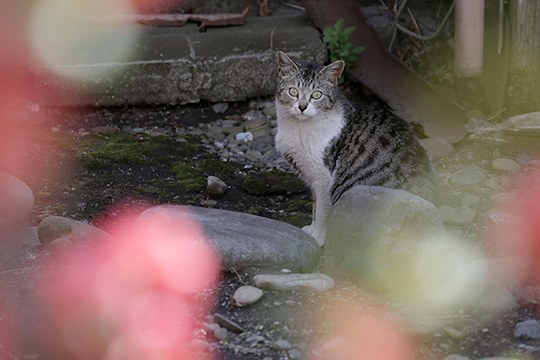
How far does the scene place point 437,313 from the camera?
12.4 ft

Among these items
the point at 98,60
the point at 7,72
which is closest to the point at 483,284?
the point at 98,60

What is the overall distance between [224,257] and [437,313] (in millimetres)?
1000

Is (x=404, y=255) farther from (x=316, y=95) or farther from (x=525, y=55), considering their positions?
(x=525, y=55)

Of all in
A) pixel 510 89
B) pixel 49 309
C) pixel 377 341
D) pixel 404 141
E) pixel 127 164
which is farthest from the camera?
pixel 510 89

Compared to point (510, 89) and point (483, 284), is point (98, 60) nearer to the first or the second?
point (510, 89)

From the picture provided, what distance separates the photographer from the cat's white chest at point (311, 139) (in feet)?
15.6

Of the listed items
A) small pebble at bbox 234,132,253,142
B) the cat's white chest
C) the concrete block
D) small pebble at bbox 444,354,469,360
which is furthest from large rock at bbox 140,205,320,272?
the concrete block

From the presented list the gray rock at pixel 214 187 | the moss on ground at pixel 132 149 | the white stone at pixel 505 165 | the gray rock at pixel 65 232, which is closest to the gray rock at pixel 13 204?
the gray rock at pixel 65 232

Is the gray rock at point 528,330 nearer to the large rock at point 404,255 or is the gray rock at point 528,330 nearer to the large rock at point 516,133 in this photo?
the large rock at point 404,255

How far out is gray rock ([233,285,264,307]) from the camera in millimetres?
3865

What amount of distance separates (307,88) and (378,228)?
3.58 feet

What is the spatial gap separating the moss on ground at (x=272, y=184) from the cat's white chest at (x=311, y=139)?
0.51 metres

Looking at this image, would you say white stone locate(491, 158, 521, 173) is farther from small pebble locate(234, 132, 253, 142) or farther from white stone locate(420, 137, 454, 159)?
small pebble locate(234, 132, 253, 142)

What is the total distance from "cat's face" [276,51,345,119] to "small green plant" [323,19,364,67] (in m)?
1.51
